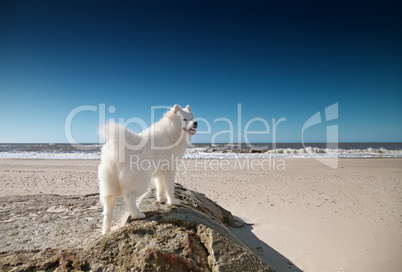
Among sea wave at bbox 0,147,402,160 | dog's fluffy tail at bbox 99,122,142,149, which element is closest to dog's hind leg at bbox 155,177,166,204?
dog's fluffy tail at bbox 99,122,142,149

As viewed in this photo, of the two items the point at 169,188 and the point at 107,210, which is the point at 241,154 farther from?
the point at 107,210

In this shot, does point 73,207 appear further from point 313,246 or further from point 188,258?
point 313,246

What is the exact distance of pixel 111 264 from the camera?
2107 mm

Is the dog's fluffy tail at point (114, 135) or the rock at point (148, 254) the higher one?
the dog's fluffy tail at point (114, 135)

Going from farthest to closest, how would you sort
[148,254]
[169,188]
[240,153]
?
1. [240,153]
2. [169,188]
3. [148,254]

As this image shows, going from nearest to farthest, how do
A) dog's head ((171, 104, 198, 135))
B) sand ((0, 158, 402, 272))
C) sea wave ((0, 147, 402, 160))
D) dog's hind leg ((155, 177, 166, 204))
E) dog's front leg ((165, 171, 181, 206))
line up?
dog's front leg ((165, 171, 181, 206)), dog's hind leg ((155, 177, 166, 204)), dog's head ((171, 104, 198, 135)), sand ((0, 158, 402, 272)), sea wave ((0, 147, 402, 160))

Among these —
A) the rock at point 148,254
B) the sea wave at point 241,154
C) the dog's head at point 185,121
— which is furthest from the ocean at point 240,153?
the rock at point 148,254

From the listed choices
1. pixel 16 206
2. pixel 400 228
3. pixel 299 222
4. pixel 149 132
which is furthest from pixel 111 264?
pixel 400 228

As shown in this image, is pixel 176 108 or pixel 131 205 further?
pixel 176 108

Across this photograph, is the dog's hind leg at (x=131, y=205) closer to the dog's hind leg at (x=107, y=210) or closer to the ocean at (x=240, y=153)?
the dog's hind leg at (x=107, y=210)

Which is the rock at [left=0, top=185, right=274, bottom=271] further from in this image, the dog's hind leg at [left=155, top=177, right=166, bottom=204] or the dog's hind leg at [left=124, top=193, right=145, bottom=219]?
the dog's hind leg at [left=155, top=177, right=166, bottom=204]

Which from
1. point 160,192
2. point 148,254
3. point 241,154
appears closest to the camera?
point 148,254

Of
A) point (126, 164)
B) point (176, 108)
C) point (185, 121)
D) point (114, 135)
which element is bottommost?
point (126, 164)

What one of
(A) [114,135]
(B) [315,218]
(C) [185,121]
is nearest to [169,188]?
(C) [185,121]
